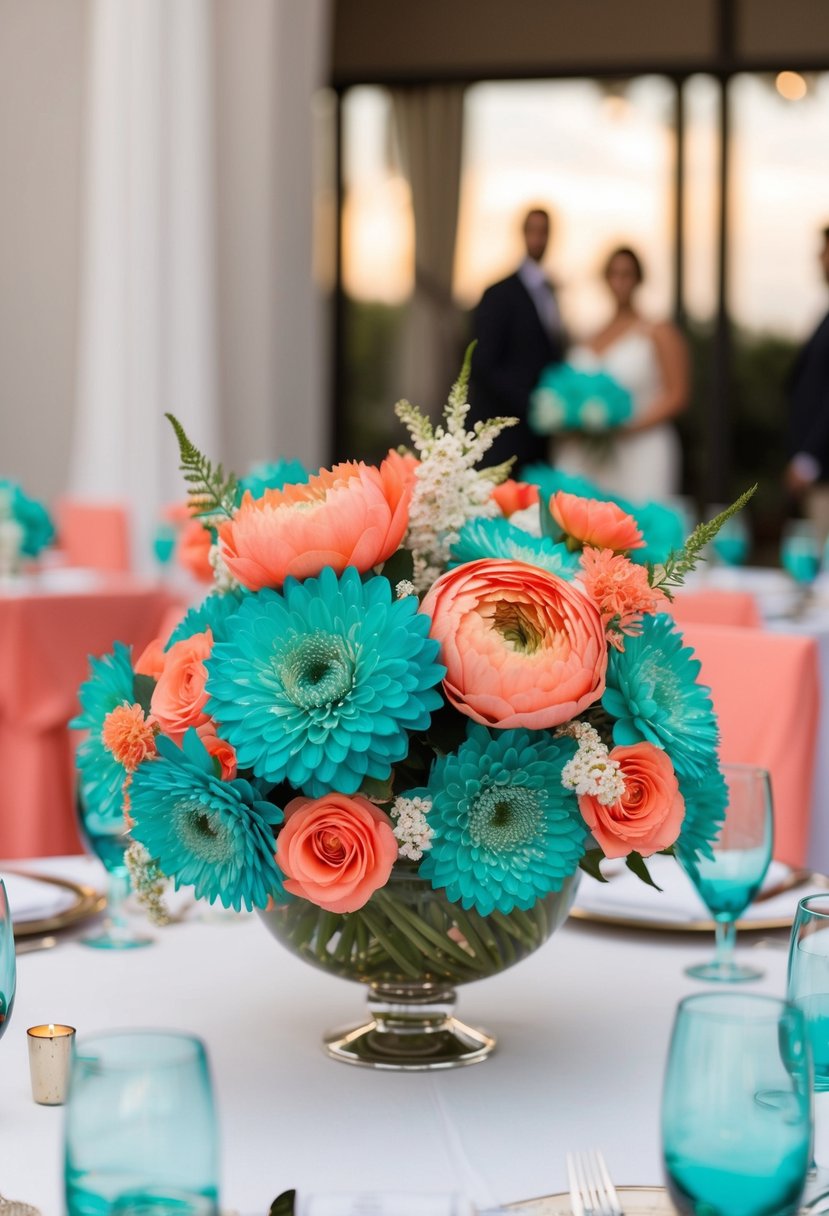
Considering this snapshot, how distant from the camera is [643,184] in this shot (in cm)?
885

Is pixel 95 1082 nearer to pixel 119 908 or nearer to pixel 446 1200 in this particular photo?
pixel 446 1200

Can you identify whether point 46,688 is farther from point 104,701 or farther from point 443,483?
point 443,483

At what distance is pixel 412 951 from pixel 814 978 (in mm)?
260

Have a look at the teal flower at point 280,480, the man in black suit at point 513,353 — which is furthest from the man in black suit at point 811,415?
the teal flower at point 280,480

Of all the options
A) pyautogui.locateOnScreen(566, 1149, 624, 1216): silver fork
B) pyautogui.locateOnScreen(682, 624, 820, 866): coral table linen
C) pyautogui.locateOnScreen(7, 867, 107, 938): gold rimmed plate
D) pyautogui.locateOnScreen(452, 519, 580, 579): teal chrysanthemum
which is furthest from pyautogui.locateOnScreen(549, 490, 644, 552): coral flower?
pyautogui.locateOnScreen(682, 624, 820, 866): coral table linen

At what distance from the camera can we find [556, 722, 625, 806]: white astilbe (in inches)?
40.7

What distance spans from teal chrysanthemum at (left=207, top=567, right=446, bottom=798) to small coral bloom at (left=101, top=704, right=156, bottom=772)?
8cm

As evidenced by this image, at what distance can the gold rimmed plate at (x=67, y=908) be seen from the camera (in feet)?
4.85

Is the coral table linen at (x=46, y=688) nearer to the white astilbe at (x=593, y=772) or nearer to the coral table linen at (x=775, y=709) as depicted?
the coral table linen at (x=775, y=709)

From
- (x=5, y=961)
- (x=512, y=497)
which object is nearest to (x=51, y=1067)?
(x=5, y=961)

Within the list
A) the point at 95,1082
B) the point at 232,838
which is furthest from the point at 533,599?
the point at 95,1082

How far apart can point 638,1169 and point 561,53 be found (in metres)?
8.63

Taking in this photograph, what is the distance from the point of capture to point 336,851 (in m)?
1.03

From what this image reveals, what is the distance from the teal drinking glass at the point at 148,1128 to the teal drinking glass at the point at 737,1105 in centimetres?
21
